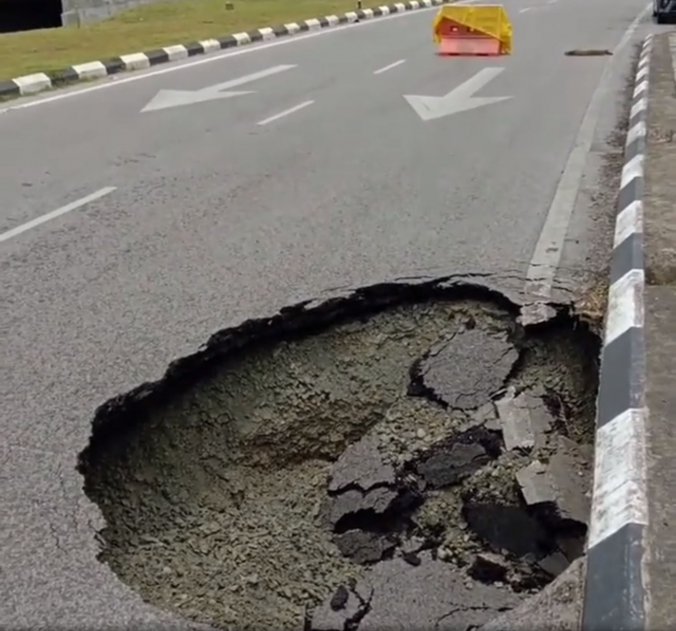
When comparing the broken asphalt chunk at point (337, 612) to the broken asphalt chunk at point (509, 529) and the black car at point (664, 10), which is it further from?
the black car at point (664, 10)

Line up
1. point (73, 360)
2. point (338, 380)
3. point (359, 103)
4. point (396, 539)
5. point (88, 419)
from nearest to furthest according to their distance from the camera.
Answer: point (396, 539) < point (88, 419) < point (73, 360) < point (338, 380) < point (359, 103)

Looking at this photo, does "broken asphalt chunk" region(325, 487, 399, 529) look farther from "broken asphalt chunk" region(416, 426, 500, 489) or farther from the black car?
the black car

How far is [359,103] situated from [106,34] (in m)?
9.07

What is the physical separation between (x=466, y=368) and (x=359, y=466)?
33.7 inches

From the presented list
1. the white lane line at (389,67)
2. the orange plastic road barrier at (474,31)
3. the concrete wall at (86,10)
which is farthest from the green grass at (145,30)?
the orange plastic road barrier at (474,31)

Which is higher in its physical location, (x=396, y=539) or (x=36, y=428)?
(x=36, y=428)

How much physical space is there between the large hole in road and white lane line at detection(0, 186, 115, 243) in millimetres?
2118

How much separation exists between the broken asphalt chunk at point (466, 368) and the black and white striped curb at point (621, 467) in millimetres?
485

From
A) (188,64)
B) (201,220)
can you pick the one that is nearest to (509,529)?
(201,220)

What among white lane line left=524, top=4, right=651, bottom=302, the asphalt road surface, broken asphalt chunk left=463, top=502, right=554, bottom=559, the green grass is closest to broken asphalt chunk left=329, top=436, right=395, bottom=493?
broken asphalt chunk left=463, top=502, right=554, bottom=559

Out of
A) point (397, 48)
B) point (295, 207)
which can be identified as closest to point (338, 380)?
point (295, 207)

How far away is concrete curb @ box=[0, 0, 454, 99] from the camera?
11.8 meters

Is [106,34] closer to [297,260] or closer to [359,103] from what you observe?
[359,103]

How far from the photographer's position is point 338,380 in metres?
4.35
